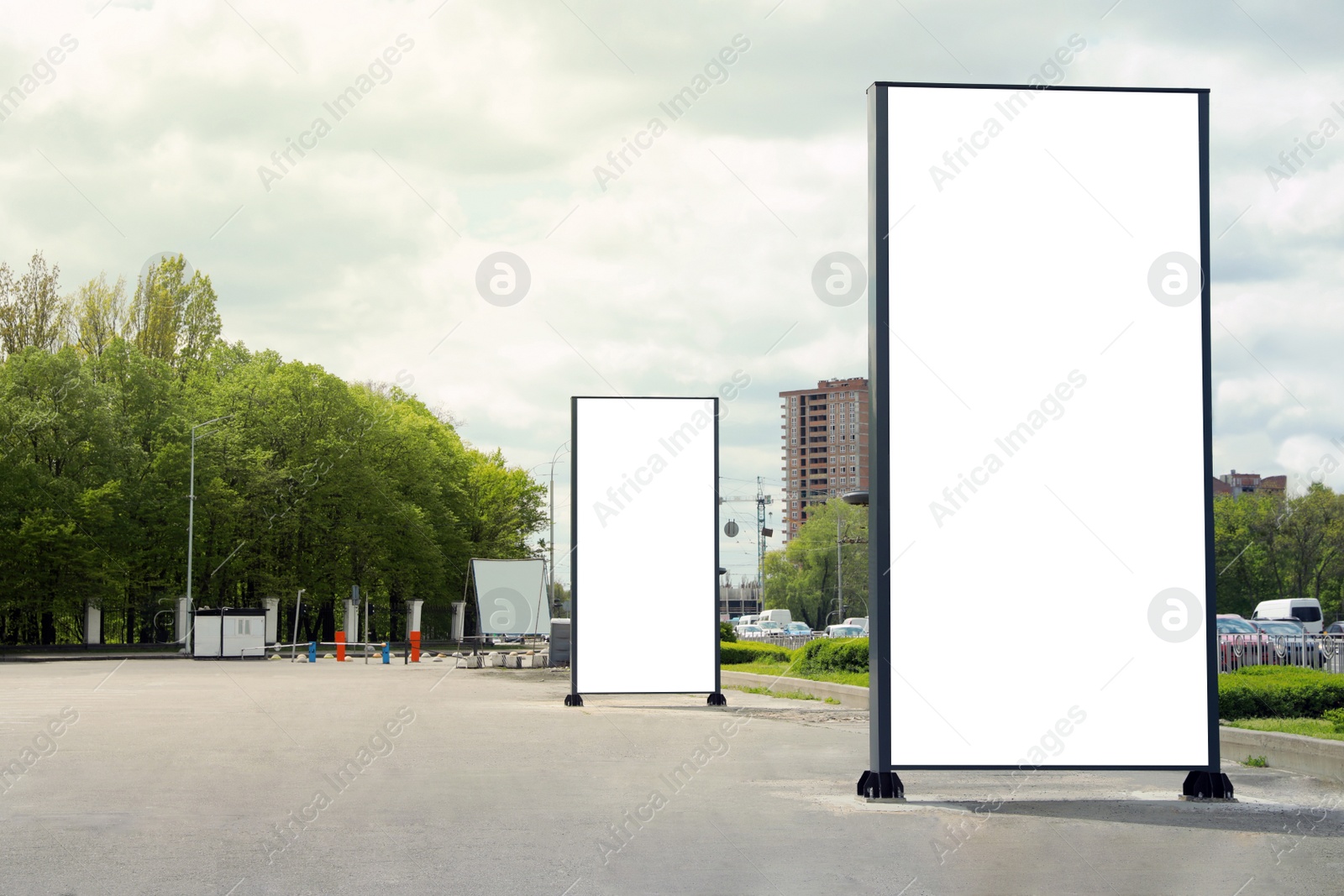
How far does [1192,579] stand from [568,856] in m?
5.89

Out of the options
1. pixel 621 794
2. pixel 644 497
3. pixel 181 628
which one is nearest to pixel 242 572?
pixel 181 628

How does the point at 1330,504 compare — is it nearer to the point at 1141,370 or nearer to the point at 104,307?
the point at 104,307

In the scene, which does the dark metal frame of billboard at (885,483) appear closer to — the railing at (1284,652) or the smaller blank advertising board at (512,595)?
the railing at (1284,652)

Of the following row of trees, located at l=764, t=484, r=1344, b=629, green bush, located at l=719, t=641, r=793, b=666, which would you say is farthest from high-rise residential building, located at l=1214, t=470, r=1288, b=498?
green bush, located at l=719, t=641, r=793, b=666

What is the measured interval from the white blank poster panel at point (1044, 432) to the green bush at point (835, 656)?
15497mm

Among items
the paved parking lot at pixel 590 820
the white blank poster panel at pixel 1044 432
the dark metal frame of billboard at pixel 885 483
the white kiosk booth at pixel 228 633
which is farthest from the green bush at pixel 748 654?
the white blank poster panel at pixel 1044 432

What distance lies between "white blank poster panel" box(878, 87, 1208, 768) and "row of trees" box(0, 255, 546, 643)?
5073 cm

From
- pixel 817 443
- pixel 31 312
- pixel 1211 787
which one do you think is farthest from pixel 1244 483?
pixel 1211 787

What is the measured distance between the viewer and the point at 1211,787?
36.5 ft

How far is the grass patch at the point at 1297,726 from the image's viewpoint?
13.9m

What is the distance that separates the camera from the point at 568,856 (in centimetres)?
857

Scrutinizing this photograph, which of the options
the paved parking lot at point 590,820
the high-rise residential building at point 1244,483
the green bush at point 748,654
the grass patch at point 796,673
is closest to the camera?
the paved parking lot at point 590,820

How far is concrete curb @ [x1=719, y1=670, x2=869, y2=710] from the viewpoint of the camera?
22.9 metres

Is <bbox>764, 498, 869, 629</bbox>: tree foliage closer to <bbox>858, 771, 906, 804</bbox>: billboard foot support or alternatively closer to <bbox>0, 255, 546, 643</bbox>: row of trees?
<bbox>0, 255, 546, 643</bbox>: row of trees
